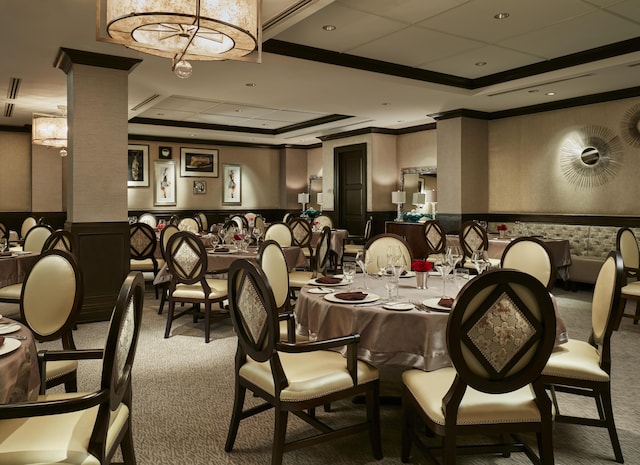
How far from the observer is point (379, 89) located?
24.3ft

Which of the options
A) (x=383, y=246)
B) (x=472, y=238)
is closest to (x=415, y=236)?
(x=472, y=238)

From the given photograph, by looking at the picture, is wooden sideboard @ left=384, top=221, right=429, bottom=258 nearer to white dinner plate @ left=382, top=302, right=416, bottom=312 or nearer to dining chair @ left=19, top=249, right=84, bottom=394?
white dinner plate @ left=382, top=302, right=416, bottom=312

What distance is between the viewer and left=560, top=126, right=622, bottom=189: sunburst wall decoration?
7.69 meters

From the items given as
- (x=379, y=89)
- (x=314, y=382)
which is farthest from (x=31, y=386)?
(x=379, y=89)

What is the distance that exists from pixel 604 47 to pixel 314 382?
565 cm

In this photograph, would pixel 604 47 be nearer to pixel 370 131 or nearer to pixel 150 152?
pixel 370 131

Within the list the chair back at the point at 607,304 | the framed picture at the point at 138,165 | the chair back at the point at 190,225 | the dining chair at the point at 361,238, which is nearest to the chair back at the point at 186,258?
the chair back at the point at 607,304

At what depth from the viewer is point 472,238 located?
717 cm

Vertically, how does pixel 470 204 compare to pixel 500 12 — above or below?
below

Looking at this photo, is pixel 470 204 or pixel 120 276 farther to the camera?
pixel 470 204

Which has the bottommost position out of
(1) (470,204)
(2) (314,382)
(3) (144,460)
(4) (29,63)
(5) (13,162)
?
(3) (144,460)

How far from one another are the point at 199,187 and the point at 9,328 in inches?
451

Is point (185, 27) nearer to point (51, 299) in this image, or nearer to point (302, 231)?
point (51, 299)

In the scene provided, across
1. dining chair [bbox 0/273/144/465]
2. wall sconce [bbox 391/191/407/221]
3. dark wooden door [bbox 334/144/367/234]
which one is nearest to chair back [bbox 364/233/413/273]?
dining chair [bbox 0/273/144/465]
